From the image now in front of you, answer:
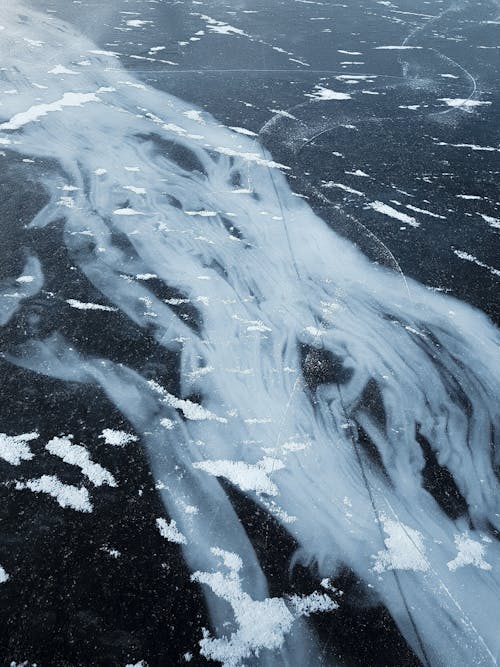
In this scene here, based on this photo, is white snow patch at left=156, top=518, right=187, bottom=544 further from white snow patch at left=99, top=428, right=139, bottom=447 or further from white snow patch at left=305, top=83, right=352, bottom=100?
white snow patch at left=305, top=83, right=352, bottom=100

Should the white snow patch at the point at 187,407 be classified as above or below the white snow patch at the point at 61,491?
above

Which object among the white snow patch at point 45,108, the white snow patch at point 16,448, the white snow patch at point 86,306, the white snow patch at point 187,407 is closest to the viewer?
the white snow patch at point 16,448

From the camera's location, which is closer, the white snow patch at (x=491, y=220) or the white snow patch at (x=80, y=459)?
the white snow patch at (x=80, y=459)

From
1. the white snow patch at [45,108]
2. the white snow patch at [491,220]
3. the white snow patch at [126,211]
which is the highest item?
the white snow patch at [45,108]

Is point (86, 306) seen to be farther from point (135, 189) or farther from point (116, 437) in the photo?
point (135, 189)

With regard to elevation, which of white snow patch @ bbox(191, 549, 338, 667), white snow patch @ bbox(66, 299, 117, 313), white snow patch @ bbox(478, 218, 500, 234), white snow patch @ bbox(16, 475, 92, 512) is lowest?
white snow patch @ bbox(191, 549, 338, 667)

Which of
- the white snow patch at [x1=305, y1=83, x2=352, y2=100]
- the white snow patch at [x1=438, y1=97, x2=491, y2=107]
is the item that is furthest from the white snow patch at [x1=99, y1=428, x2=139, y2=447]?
the white snow patch at [x1=438, y1=97, x2=491, y2=107]

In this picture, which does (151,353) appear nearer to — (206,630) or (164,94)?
(206,630)

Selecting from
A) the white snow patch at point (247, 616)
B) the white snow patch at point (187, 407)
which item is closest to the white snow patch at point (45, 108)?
the white snow patch at point (187, 407)

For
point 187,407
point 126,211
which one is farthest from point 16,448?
point 126,211

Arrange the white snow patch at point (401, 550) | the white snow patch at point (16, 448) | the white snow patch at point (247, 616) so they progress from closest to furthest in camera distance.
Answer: the white snow patch at point (247, 616)
the white snow patch at point (401, 550)
the white snow patch at point (16, 448)

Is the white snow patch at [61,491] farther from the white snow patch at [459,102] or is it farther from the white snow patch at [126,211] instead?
the white snow patch at [459,102]
